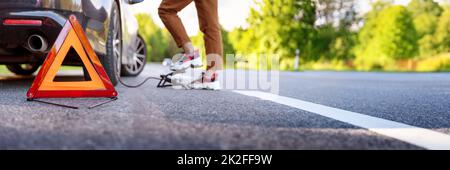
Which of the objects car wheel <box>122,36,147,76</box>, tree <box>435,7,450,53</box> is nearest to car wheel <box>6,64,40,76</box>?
car wheel <box>122,36,147,76</box>

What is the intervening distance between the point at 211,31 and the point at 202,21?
0.44 feet

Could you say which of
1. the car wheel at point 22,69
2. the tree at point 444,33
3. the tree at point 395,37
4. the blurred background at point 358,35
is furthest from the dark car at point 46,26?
the tree at point 395,37

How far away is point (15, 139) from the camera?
1.96m

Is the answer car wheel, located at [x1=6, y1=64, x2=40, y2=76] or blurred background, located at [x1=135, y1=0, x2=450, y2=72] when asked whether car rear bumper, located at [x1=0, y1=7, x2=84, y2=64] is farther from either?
blurred background, located at [x1=135, y1=0, x2=450, y2=72]

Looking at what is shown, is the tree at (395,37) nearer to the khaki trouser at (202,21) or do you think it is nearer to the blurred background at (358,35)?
the blurred background at (358,35)

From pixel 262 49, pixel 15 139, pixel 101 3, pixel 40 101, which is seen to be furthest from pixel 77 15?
pixel 262 49

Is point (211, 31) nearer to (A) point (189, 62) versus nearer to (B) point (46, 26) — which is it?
(A) point (189, 62)

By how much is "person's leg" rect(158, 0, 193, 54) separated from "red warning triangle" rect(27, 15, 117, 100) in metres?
1.39

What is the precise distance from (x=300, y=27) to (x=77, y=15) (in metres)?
34.5

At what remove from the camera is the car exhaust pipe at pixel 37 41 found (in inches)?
159

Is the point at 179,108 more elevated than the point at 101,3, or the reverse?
the point at 101,3
